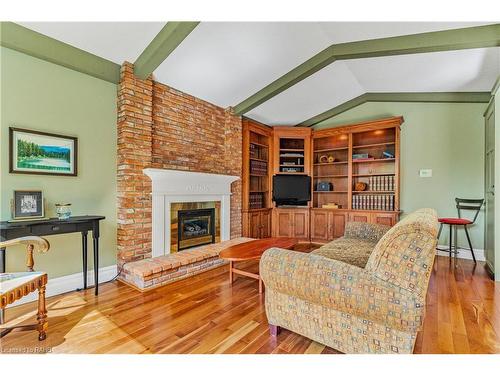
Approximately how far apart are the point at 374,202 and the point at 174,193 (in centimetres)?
350

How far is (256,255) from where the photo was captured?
265 centimetres

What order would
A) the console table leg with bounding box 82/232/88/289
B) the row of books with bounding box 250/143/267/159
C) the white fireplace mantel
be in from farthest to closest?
Answer: the row of books with bounding box 250/143/267/159
the white fireplace mantel
the console table leg with bounding box 82/232/88/289

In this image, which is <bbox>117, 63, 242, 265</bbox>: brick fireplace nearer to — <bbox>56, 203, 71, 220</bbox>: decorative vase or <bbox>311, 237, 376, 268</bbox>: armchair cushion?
<bbox>56, 203, 71, 220</bbox>: decorative vase

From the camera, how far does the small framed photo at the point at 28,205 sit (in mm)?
2207

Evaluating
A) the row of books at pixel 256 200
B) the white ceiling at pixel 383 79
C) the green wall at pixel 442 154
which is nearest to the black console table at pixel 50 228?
the row of books at pixel 256 200

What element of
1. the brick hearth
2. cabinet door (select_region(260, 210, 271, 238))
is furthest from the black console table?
cabinet door (select_region(260, 210, 271, 238))

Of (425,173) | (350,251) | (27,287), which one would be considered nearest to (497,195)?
(425,173)

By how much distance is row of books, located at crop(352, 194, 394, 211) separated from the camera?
4.45 metres

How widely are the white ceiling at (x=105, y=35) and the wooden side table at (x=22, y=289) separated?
216 centimetres

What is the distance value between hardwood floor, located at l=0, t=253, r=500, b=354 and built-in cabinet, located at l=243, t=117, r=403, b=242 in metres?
1.97

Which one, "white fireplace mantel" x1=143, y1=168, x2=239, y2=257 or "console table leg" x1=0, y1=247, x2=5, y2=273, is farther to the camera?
"white fireplace mantel" x1=143, y1=168, x2=239, y2=257

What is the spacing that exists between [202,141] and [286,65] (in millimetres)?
1662

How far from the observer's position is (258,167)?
4961 mm
